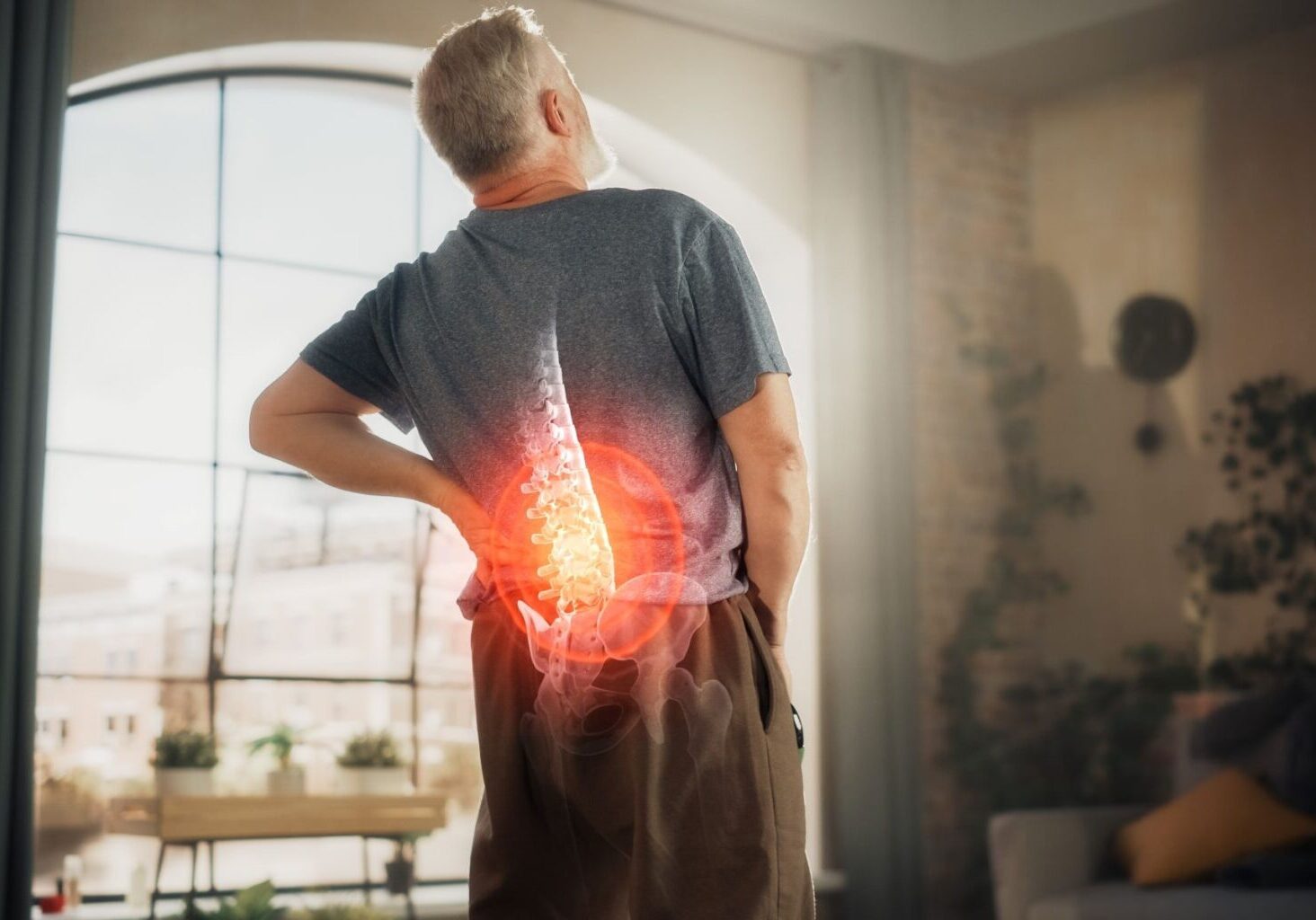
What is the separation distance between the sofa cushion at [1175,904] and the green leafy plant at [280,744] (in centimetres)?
201

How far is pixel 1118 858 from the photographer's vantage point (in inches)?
158

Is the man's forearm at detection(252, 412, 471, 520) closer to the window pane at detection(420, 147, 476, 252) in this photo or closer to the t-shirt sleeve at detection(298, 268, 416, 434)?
the t-shirt sleeve at detection(298, 268, 416, 434)

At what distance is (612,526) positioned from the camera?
1131 millimetres

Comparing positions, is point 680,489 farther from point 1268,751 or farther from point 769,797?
A: point 1268,751

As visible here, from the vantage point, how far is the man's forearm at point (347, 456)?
1.25m

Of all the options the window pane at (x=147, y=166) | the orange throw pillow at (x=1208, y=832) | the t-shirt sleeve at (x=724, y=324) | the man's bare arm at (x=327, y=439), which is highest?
the window pane at (x=147, y=166)

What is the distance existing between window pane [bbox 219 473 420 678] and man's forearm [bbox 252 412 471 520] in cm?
280

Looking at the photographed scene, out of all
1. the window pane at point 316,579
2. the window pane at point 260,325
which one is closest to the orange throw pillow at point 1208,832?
the window pane at point 316,579

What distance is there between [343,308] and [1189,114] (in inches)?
117

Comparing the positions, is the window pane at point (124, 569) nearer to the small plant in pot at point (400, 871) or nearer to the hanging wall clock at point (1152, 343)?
the small plant in pot at point (400, 871)

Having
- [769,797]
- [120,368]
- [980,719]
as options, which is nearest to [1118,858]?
[980,719]

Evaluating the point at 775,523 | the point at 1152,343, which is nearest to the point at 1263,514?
the point at 1152,343

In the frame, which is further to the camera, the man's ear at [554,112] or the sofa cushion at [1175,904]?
the sofa cushion at [1175,904]

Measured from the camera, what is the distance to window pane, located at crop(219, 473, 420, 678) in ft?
13.1
